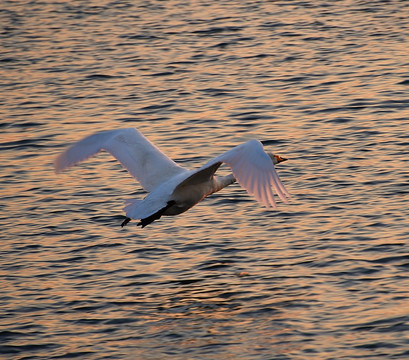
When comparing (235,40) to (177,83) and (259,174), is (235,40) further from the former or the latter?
(259,174)

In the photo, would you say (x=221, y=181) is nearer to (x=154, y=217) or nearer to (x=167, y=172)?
(x=167, y=172)

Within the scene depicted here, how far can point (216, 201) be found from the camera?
41.9 feet

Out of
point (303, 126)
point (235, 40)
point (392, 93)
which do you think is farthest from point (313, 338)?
point (235, 40)

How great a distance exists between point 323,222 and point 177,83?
724 cm

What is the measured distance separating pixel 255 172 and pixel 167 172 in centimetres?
196

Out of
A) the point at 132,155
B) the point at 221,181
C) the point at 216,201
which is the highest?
the point at 132,155

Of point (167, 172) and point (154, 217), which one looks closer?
point (154, 217)

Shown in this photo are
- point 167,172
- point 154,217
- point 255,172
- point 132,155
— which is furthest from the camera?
point 132,155

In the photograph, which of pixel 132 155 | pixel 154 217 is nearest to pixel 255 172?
pixel 154 217

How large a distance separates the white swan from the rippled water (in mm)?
673

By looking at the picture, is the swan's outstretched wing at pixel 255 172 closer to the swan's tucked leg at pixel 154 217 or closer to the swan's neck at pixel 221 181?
the swan's tucked leg at pixel 154 217

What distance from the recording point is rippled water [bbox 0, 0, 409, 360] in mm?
9359

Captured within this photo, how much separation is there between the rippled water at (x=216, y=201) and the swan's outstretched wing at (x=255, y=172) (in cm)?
116

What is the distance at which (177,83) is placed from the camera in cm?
1825
